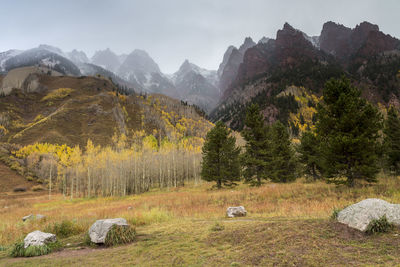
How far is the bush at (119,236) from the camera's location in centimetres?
804

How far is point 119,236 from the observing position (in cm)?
817

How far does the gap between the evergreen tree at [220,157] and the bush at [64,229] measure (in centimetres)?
2076

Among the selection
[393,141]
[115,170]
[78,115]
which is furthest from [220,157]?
[78,115]

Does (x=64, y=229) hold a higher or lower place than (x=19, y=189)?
higher

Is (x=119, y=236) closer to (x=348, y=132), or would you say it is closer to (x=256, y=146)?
(x=348, y=132)

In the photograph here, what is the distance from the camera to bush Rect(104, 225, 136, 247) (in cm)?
804

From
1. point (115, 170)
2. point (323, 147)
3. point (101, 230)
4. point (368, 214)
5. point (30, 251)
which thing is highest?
point (323, 147)

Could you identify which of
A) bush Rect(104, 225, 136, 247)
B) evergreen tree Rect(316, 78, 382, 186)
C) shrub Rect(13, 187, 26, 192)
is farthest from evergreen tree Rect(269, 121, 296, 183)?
shrub Rect(13, 187, 26, 192)

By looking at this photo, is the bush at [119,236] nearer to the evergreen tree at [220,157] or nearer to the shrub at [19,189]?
the evergreen tree at [220,157]

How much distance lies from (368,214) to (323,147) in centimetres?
1103

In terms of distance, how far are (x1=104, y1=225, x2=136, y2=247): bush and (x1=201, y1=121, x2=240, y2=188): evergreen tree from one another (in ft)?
72.0

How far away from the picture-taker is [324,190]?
15742 mm

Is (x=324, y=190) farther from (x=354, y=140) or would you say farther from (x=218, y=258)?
(x=218, y=258)

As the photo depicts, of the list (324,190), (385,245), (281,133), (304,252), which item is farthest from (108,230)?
(281,133)
